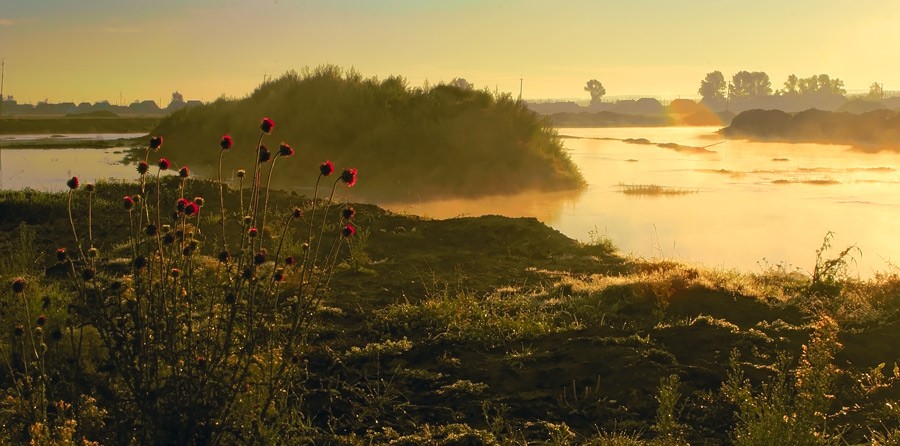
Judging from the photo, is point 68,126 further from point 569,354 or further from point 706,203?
point 569,354

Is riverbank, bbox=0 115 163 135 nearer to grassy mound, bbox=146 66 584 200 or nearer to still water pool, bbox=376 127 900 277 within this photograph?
grassy mound, bbox=146 66 584 200

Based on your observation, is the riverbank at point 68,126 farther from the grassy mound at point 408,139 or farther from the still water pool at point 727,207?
the still water pool at point 727,207

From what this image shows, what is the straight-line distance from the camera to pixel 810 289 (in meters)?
8.76

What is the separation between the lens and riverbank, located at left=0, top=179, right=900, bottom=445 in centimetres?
475

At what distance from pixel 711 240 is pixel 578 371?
9.92 metres

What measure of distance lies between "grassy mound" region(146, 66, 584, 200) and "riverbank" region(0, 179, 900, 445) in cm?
1328

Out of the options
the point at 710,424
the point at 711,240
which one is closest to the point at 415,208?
the point at 711,240

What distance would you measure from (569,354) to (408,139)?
20944 mm

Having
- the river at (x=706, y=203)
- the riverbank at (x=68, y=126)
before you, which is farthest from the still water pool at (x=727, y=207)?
the riverbank at (x=68, y=126)

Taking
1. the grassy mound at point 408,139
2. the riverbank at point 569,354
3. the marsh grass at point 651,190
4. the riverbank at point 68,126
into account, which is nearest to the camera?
the riverbank at point 569,354

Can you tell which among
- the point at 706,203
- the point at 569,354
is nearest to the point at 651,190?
the point at 706,203

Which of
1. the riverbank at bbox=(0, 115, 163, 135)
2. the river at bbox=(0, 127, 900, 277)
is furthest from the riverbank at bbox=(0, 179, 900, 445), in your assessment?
Answer: the riverbank at bbox=(0, 115, 163, 135)

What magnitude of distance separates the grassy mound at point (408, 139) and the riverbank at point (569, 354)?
13.3m

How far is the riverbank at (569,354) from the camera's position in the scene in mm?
4754
